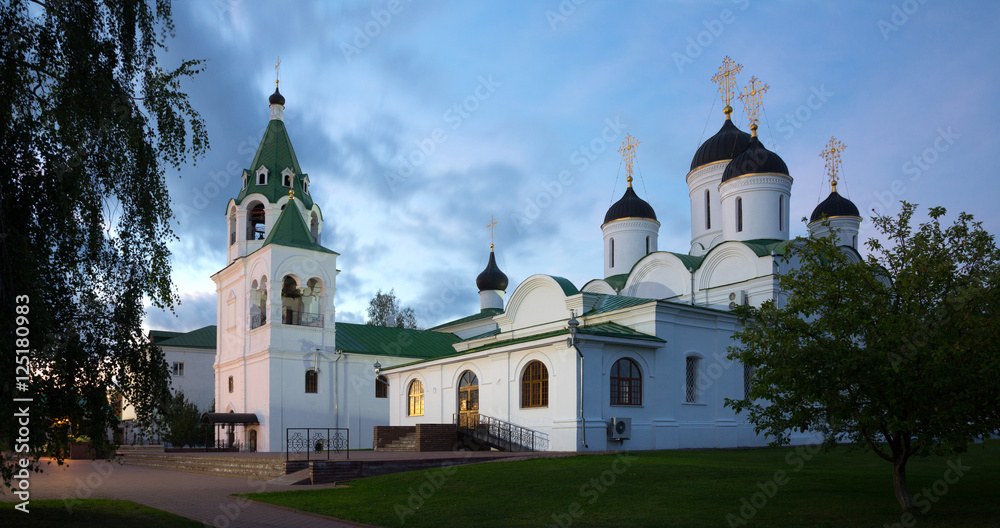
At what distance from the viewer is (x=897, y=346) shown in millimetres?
10266

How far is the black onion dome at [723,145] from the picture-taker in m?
34.3

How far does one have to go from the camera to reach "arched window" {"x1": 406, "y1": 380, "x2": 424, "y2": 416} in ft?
98.2

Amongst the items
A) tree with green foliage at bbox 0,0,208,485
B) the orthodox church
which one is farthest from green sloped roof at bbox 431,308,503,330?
tree with green foliage at bbox 0,0,208,485

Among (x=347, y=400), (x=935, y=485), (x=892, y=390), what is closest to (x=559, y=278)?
(x=347, y=400)

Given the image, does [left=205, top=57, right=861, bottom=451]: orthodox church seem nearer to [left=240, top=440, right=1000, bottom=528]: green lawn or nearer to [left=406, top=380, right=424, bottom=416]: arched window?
[left=406, top=380, right=424, bottom=416]: arched window

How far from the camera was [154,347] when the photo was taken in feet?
33.3

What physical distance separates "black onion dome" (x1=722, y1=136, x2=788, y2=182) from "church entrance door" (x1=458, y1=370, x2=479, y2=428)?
46.3 ft

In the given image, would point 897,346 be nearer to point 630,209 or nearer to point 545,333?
point 545,333

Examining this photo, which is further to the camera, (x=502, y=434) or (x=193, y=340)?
(x=193, y=340)

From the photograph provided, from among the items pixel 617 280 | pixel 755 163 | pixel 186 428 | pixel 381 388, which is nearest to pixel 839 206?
pixel 755 163

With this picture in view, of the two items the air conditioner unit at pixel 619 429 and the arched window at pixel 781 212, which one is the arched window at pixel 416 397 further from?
the arched window at pixel 781 212

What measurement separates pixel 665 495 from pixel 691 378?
42.2ft

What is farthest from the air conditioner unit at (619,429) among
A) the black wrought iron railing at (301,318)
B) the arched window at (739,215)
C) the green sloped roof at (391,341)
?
the black wrought iron railing at (301,318)

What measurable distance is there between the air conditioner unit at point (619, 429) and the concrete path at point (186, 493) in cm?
910
